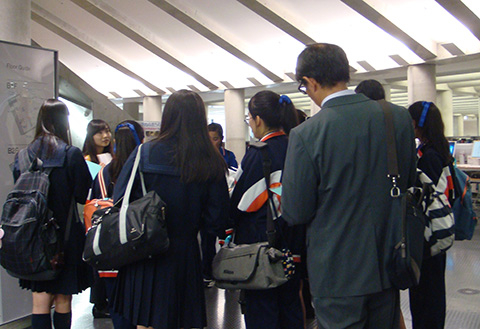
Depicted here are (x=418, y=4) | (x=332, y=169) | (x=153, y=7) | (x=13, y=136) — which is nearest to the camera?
(x=332, y=169)

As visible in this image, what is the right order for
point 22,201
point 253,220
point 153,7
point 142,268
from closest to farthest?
point 142,268 → point 253,220 → point 22,201 → point 153,7

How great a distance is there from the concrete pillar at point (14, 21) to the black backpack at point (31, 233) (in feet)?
7.73

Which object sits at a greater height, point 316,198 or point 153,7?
point 153,7

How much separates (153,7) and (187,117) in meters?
11.4

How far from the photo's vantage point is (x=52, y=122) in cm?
295

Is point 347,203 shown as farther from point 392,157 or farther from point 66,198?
point 66,198

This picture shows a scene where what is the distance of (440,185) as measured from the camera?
8.70 ft

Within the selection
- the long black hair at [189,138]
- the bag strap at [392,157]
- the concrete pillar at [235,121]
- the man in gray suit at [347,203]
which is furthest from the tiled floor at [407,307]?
the concrete pillar at [235,121]

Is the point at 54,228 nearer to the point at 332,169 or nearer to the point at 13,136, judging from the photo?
the point at 13,136

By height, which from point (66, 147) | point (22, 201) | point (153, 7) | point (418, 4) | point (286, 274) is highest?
point (153, 7)

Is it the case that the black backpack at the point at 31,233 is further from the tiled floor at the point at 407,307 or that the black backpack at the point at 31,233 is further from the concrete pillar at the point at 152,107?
the concrete pillar at the point at 152,107

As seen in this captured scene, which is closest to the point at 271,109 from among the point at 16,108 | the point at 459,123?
the point at 16,108

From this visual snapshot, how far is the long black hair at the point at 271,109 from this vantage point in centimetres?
262

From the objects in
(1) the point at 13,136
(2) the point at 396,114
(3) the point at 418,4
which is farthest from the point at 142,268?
(3) the point at 418,4
